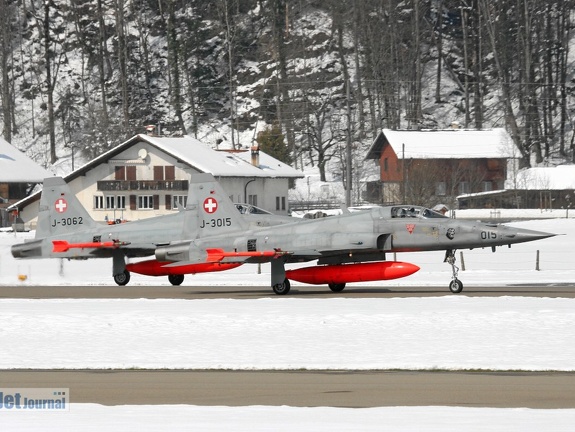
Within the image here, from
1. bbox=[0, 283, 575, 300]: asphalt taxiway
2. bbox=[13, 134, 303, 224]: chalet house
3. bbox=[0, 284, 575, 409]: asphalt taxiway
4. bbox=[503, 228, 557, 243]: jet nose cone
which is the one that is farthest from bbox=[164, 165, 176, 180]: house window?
bbox=[0, 284, 575, 409]: asphalt taxiway

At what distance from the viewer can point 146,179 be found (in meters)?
74.0

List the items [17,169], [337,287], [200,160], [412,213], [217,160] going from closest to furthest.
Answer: [412,213] < [337,287] < [200,160] < [217,160] < [17,169]

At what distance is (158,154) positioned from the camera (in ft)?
243

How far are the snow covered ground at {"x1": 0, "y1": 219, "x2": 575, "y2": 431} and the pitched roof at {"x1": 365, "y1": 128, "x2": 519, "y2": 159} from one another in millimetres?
61651

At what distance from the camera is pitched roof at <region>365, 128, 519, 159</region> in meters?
86.9

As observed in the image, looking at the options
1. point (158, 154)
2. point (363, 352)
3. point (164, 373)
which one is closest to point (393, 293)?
point (363, 352)

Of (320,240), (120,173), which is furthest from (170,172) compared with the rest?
(320,240)

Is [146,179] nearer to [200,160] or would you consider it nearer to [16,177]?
[200,160]

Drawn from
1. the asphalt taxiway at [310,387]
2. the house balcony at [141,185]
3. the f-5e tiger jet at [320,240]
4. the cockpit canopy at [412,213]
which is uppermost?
the house balcony at [141,185]

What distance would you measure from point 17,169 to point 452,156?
33.6 meters

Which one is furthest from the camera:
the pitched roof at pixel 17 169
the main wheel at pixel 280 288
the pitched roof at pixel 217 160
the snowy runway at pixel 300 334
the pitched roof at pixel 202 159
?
the pitched roof at pixel 17 169

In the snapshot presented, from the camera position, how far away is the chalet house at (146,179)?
240ft

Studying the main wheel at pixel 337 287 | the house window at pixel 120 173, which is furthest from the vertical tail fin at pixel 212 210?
the house window at pixel 120 173

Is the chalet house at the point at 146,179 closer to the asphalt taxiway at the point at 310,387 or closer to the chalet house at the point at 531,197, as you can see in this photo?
the chalet house at the point at 531,197
